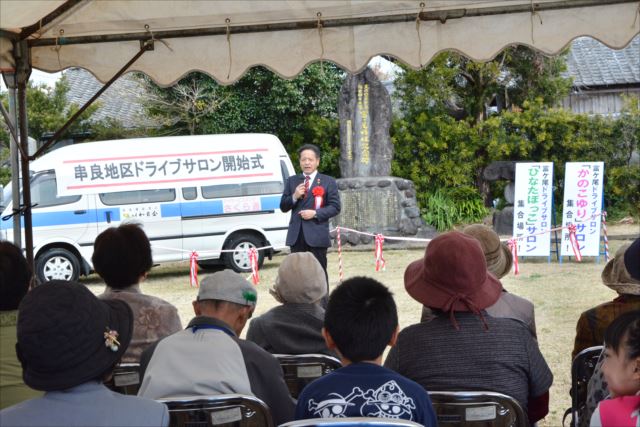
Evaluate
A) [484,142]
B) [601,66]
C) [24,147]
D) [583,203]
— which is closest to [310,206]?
[24,147]

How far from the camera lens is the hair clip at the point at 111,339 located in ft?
5.60

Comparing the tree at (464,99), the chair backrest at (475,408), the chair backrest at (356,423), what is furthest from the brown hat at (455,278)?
the tree at (464,99)

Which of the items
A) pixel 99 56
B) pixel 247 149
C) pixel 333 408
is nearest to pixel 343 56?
pixel 99 56

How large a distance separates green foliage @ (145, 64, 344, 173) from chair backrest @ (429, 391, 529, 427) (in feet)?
51.8

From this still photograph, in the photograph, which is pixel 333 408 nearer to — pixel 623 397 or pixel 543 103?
pixel 623 397

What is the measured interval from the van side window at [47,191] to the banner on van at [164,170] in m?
0.09

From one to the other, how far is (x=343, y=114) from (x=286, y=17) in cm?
1187

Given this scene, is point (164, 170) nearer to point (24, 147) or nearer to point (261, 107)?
point (261, 107)

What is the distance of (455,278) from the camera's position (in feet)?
7.98

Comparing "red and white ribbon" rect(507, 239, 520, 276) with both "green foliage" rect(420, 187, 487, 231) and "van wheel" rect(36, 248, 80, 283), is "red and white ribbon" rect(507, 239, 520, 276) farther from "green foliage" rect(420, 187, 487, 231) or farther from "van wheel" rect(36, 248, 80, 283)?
"van wheel" rect(36, 248, 80, 283)

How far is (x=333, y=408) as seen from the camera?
1972 millimetres

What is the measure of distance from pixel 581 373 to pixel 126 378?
1616 mm

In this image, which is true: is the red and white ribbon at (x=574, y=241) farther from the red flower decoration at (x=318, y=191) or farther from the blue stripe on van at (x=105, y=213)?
the blue stripe on van at (x=105, y=213)

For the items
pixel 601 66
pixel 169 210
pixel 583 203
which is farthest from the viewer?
pixel 601 66
